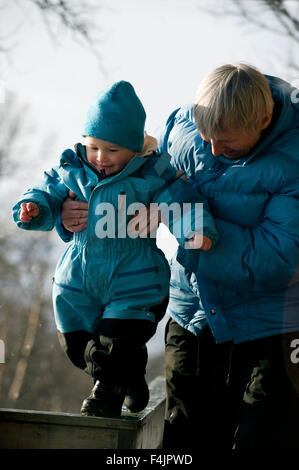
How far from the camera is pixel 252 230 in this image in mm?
2314

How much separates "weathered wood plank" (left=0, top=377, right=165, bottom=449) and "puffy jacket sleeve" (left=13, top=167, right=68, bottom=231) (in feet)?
2.35

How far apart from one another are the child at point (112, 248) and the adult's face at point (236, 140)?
18 cm

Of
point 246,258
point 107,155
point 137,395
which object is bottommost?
point 137,395

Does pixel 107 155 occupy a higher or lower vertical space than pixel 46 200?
higher

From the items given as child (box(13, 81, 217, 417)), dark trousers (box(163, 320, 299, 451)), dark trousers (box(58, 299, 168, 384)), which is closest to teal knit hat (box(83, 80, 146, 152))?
child (box(13, 81, 217, 417))

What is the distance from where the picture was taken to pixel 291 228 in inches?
87.5

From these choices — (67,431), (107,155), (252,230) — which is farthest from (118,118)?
(67,431)

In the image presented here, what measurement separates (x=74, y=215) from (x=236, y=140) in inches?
25.1

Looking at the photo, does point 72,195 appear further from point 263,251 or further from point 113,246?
point 263,251

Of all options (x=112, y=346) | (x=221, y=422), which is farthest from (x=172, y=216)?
(x=221, y=422)

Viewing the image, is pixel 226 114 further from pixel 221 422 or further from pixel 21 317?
pixel 21 317

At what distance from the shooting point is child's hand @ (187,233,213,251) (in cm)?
219

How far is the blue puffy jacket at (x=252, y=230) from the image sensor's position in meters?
2.25

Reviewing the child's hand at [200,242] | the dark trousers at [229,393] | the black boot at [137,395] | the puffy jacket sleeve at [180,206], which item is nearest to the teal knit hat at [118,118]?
the puffy jacket sleeve at [180,206]
